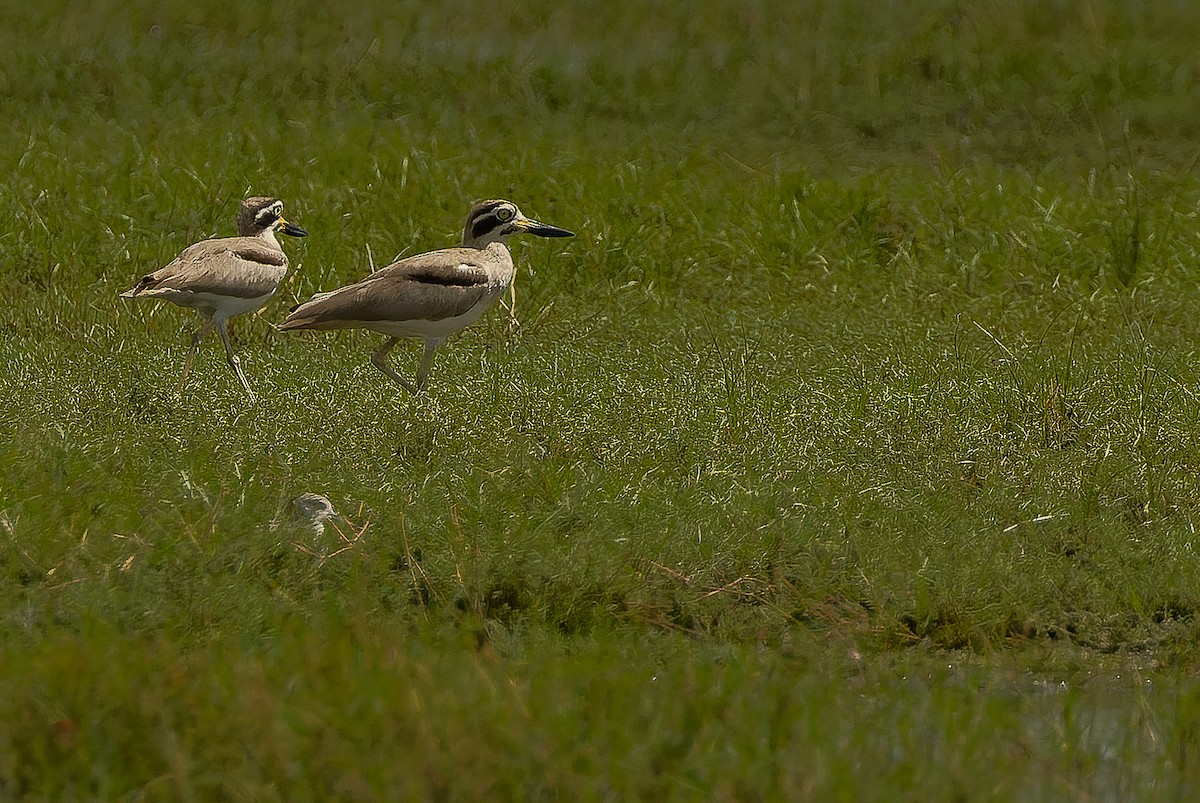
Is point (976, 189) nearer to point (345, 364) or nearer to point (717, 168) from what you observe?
point (717, 168)

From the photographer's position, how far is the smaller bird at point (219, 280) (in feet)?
31.1

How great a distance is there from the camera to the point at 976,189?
45.0ft

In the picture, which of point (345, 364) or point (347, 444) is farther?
point (345, 364)

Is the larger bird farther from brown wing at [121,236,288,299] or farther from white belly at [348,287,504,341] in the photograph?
brown wing at [121,236,288,299]

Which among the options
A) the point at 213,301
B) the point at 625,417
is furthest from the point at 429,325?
the point at 625,417

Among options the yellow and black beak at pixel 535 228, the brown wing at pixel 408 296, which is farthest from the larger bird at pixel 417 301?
the yellow and black beak at pixel 535 228

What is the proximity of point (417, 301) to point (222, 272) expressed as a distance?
3.46 ft

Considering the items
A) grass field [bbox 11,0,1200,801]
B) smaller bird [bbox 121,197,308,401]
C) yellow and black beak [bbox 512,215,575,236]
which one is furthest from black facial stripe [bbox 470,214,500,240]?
smaller bird [bbox 121,197,308,401]

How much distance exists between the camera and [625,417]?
8273 mm

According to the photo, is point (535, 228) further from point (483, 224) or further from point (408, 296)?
point (408, 296)

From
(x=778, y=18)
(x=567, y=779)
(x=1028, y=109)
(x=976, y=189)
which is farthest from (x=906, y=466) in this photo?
(x=778, y=18)

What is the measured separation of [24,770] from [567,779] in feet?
4.09

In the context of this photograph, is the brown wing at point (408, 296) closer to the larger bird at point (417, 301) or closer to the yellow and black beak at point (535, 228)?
the larger bird at point (417, 301)

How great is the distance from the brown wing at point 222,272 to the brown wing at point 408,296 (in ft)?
1.12
